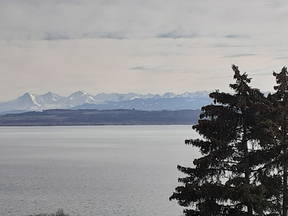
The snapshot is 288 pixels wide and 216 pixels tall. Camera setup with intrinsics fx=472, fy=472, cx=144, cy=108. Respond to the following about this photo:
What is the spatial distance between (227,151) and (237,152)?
65 cm

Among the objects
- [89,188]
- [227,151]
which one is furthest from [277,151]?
[89,188]

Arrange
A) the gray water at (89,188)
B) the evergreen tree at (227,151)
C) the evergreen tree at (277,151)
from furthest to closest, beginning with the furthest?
the gray water at (89,188), the evergreen tree at (277,151), the evergreen tree at (227,151)

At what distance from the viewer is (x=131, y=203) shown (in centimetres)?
7344

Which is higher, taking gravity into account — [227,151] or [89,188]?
[227,151]

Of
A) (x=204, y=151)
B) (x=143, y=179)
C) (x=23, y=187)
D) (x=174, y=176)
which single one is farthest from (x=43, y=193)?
(x=204, y=151)

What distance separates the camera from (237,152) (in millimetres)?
22469

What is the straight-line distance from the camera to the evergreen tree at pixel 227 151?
2181cm

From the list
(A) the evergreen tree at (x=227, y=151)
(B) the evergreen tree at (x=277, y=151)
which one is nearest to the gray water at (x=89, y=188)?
(B) the evergreen tree at (x=277, y=151)

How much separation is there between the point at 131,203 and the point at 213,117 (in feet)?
173

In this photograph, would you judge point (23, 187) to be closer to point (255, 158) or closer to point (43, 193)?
point (43, 193)

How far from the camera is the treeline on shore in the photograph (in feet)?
71.6

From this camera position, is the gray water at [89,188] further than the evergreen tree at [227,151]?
Yes

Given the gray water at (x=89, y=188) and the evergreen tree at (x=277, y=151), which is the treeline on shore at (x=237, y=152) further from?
the gray water at (x=89, y=188)

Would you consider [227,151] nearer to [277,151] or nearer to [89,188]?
[277,151]
